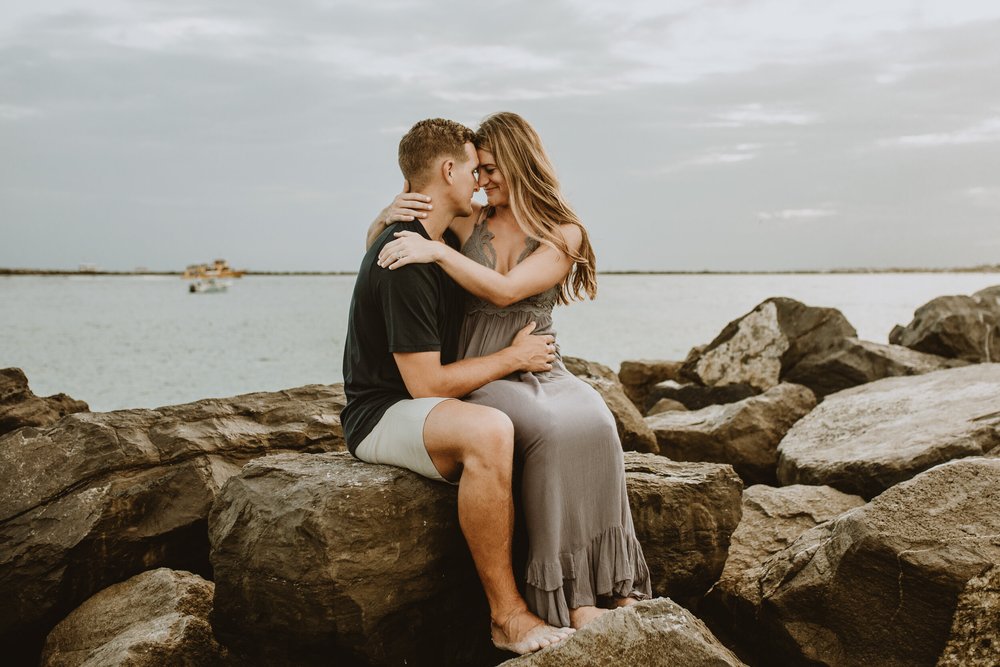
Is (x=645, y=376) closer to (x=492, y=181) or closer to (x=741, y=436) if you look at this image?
(x=741, y=436)

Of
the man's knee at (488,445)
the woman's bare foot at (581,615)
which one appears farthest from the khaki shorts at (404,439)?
the woman's bare foot at (581,615)

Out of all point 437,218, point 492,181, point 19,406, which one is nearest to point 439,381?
point 437,218

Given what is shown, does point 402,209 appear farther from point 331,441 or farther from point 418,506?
point 331,441

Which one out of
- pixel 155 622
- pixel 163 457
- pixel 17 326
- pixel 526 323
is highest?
pixel 526 323

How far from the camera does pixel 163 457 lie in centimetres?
607

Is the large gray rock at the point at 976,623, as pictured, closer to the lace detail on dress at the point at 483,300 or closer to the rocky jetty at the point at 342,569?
the rocky jetty at the point at 342,569

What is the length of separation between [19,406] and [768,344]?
9.64 metres

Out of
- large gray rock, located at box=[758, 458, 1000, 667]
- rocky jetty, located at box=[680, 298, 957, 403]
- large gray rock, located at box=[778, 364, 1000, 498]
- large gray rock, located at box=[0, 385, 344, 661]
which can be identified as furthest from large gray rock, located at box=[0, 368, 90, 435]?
rocky jetty, located at box=[680, 298, 957, 403]

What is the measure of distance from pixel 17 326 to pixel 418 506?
56342 mm

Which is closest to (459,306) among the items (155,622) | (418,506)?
(418,506)

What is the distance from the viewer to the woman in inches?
166

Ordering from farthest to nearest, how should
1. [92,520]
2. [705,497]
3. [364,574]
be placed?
[92,520] < [705,497] < [364,574]

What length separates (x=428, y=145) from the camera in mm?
4648

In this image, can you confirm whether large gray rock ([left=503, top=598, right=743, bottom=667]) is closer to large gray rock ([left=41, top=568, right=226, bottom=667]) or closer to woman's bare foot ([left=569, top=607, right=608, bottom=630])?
woman's bare foot ([left=569, top=607, right=608, bottom=630])
